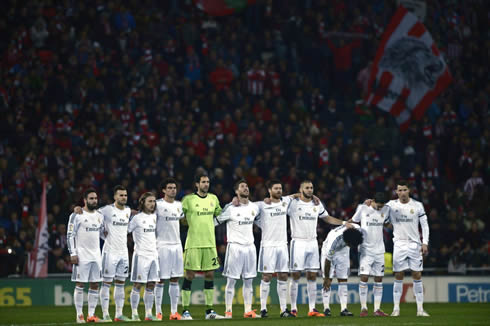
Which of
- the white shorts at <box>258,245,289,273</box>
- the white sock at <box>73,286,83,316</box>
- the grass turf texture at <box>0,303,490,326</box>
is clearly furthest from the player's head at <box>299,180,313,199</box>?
the white sock at <box>73,286,83,316</box>

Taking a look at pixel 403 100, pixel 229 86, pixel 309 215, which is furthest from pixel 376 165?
pixel 309 215

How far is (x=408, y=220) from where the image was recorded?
20562 millimetres

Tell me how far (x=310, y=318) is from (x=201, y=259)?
7.93ft

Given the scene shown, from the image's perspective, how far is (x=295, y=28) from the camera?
1303 inches

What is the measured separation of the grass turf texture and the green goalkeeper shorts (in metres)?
1.01

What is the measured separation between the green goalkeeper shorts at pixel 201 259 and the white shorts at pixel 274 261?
915 mm

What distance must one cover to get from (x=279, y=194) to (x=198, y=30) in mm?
13232

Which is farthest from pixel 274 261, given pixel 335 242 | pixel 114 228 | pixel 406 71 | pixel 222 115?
pixel 406 71

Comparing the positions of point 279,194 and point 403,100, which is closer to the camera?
point 279,194

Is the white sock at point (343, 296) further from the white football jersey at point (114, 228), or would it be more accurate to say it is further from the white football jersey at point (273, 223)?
the white football jersey at point (114, 228)

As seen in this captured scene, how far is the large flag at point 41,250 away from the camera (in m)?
24.9

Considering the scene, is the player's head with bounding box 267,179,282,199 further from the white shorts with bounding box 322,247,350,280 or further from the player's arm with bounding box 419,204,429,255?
the player's arm with bounding box 419,204,429,255

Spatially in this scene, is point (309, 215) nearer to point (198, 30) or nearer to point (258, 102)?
point (258, 102)

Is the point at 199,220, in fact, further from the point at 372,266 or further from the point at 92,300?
the point at 372,266
